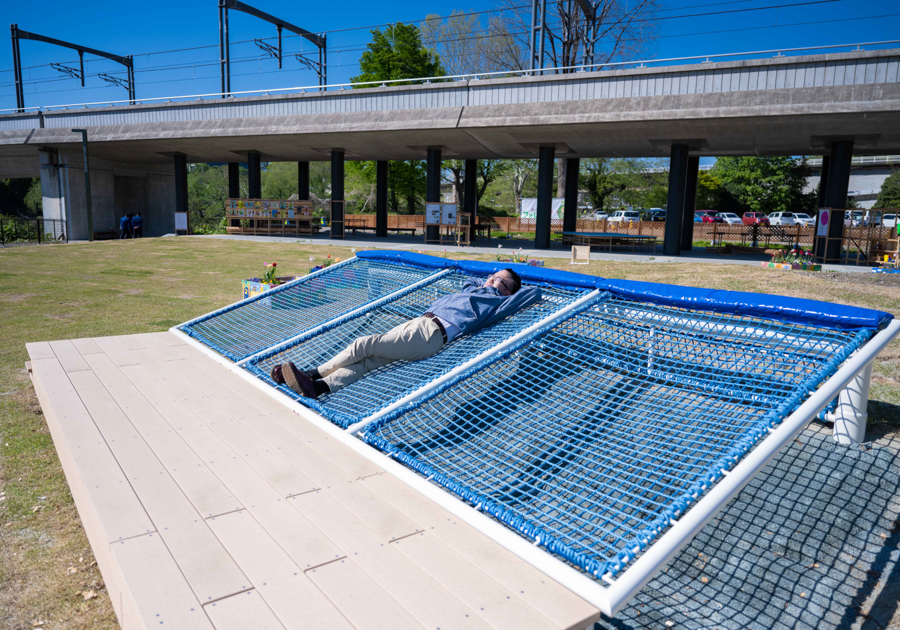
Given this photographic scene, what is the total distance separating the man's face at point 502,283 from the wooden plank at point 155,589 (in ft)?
10.4

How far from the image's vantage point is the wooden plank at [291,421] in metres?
2.93

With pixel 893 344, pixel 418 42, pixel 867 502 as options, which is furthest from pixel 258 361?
pixel 418 42

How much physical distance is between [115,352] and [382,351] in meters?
2.51

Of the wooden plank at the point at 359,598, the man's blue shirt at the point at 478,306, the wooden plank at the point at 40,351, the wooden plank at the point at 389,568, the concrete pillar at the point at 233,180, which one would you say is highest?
the concrete pillar at the point at 233,180

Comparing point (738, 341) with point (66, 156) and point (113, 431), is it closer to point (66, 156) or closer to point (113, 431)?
point (113, 431)

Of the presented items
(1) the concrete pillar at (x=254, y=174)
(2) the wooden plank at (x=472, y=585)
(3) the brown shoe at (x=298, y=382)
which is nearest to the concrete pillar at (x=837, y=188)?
(3) the brown shoe at (x=298, y=382)

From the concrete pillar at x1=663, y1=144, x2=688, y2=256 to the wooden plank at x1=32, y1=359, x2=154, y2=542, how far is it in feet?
64.5

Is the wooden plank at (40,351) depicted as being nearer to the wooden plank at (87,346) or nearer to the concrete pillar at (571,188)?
the wooden plank at (87,346)

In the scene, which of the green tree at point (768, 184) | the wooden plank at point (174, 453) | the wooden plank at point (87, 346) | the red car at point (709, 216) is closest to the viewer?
the wooden plank at point (174, 453)

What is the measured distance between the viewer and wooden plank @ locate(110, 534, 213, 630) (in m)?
1.81

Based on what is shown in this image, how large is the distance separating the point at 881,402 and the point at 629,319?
2846 mm

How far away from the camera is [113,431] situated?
336 cm

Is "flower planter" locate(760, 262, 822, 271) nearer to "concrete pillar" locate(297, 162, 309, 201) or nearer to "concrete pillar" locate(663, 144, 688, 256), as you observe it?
"concrete pillar" locate(663, 144, 688, 256)

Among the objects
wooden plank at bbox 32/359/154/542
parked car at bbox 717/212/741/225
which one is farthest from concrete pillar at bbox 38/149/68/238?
parked car at bbox 717/212/741/225
